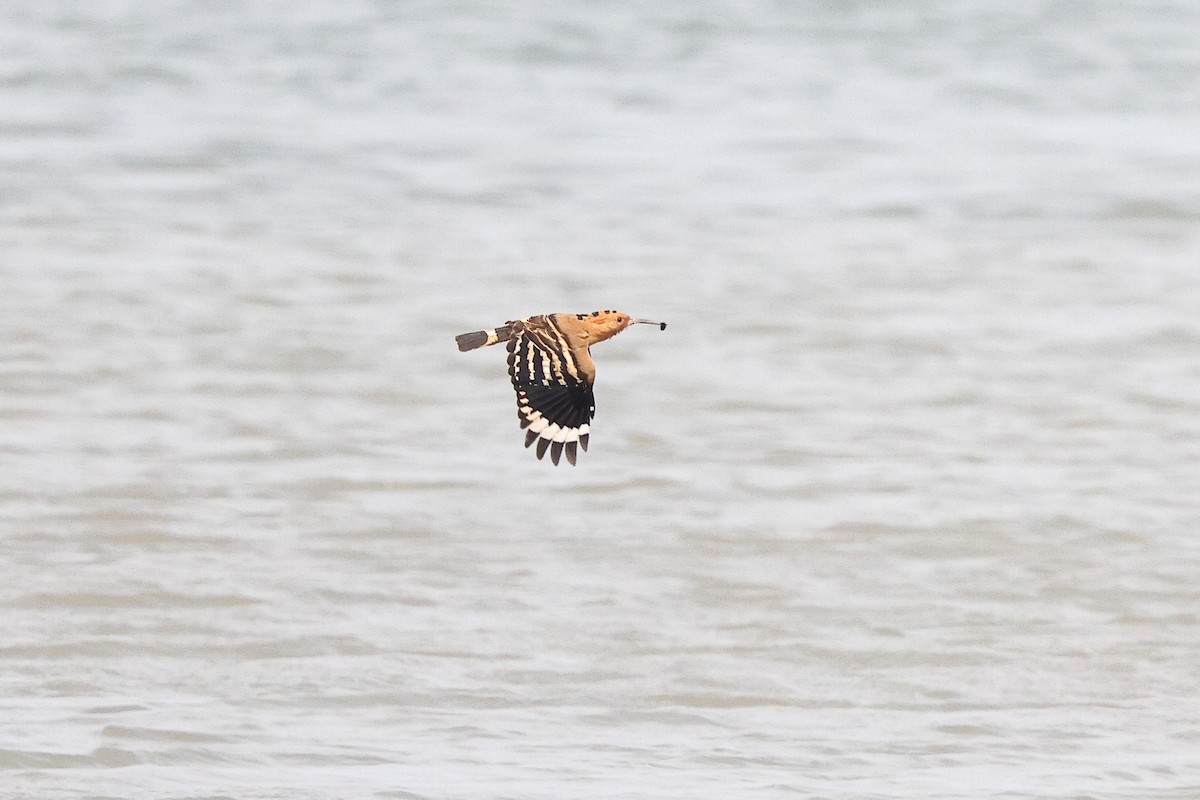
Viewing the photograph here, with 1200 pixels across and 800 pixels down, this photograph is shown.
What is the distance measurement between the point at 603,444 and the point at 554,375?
349cm

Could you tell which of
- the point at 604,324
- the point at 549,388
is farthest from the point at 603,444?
the point at 604,324

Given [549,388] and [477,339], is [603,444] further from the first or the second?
[477,339]

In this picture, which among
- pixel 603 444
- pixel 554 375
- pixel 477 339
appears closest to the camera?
pixel 477 339

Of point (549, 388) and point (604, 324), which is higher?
point (604, 324)

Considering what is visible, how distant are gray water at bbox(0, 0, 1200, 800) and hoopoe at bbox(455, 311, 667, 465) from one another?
1.02 meters

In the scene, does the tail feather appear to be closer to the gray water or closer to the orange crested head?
the orange crested head

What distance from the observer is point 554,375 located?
3625 mm

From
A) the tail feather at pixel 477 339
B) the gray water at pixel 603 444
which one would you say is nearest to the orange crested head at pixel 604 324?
the tail feather at pixel 477 339

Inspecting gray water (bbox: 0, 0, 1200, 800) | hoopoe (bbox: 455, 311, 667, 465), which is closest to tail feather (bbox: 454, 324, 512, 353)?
hoopoe (bbox: 455, 311, 667, 465)

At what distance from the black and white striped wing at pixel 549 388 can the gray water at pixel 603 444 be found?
40.1 inches

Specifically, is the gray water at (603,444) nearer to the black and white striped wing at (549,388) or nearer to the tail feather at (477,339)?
the black and white striped wing at (549,388)

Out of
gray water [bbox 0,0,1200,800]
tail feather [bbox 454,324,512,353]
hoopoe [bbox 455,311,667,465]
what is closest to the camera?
tail feather [bbox 454,324,512,353]

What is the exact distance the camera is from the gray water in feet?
15.9

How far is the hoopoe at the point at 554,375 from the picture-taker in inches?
141
